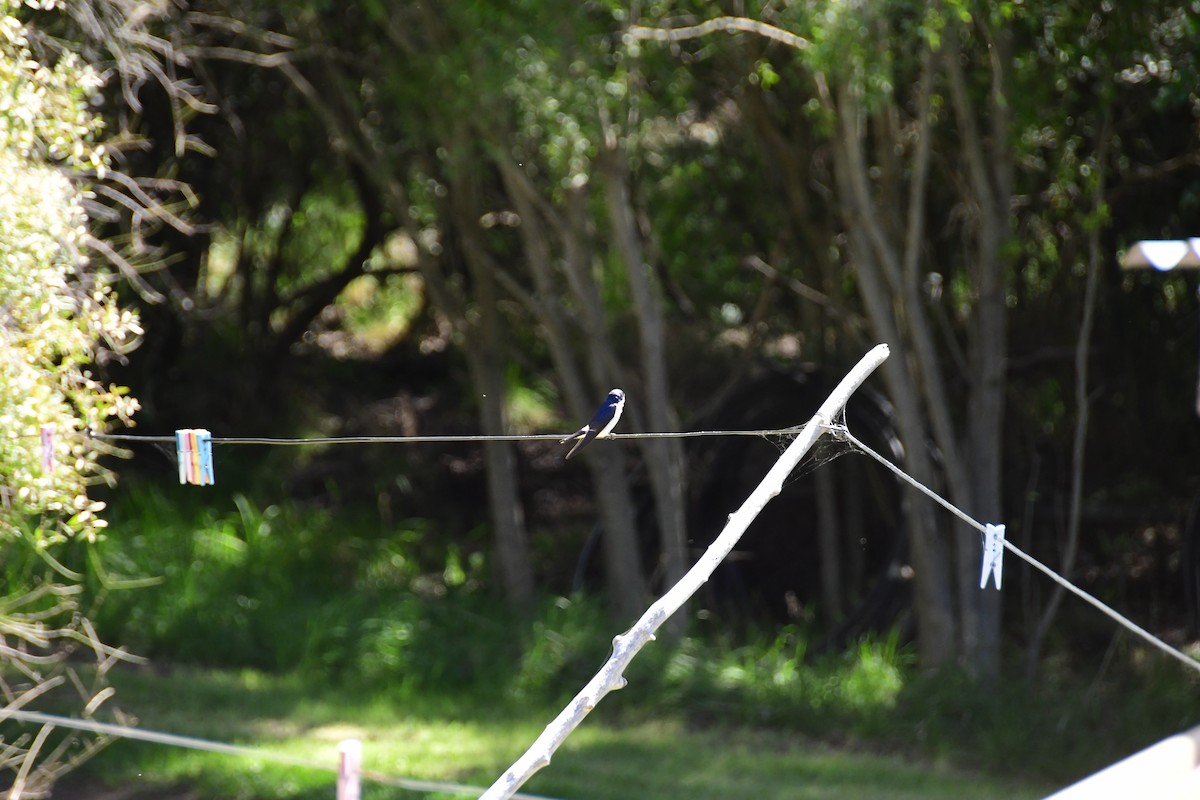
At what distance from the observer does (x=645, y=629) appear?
259cm

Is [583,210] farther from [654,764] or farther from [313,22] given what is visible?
[654,764]

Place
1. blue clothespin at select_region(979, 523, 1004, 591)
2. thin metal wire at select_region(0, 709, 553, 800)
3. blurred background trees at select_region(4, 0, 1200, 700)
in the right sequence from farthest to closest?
blurred background trees at select_region(4, 0, 1200, 700) < thin metal wire at select_region(0, 709, 553, 800) < blue clothespin at select_region(979, 523, 1004, 591)

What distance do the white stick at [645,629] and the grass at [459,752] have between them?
3779 mm

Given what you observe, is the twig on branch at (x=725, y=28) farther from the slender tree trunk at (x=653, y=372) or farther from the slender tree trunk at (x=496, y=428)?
the slender tree trunk at (x=496, y=428)

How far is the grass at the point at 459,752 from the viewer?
250 inches

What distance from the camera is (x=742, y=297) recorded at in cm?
1052

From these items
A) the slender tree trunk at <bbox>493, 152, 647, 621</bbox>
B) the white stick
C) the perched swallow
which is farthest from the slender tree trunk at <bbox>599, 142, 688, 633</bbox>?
the white stick

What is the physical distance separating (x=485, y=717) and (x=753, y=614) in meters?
2.65

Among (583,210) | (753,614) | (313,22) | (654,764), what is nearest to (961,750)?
(654,764)

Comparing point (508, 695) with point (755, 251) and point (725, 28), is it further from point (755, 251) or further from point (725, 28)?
point (725, 28)

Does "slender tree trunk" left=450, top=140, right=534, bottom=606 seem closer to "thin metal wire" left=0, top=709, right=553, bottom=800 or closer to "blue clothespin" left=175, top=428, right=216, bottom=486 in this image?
"thin metal wire" left=0, top=709, right=553, bottom=800

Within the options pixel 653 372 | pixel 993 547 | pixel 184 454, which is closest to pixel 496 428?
pixel 653 372

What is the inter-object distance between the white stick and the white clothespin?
6.96ft

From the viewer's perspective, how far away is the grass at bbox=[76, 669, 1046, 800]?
20.9 ft
